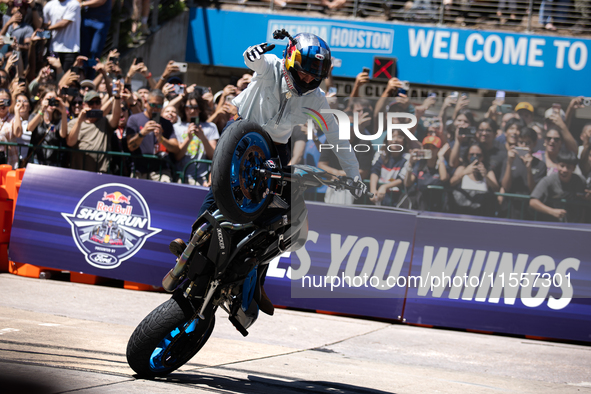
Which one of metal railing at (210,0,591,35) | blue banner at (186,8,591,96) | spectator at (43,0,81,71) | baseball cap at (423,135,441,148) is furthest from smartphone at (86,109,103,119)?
metal railing at (210,0,591,35)

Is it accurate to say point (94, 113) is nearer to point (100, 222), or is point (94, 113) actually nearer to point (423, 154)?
Answer: point (100, 222)

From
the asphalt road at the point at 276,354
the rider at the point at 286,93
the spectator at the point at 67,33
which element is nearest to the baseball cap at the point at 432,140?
the asphalt road at the point at 276,354

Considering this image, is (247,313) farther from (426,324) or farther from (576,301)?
(576,301)

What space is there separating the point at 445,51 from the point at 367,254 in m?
9.15

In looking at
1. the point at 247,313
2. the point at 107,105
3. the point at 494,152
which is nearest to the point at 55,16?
the point at 107,105

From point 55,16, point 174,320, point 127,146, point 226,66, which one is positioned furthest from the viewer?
point 226,66

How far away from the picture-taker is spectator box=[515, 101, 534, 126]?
24.2ft

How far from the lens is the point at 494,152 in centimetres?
741

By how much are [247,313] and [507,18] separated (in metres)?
13.0

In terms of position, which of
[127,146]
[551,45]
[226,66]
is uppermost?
[551,45]

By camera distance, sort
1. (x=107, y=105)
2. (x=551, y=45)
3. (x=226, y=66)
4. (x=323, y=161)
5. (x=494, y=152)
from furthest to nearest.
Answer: (x=226, y=66), (x=551, y=45), (x=107, y=105), (x=494, y=152), (x=323, y=161)

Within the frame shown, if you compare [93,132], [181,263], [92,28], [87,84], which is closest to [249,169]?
[181,263]

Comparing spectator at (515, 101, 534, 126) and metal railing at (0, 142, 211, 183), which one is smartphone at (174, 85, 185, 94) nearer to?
metal railing at (0, 142, 211, 183)

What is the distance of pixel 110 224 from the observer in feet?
25.2
